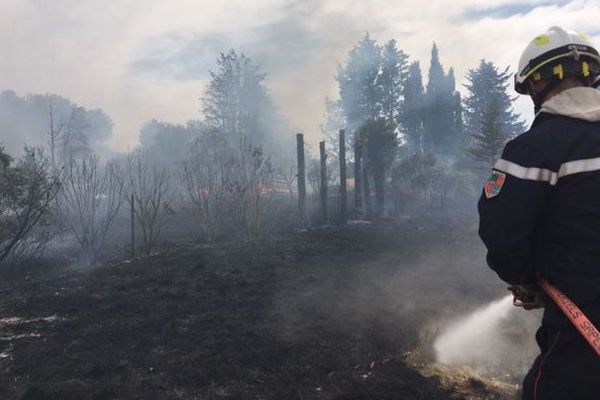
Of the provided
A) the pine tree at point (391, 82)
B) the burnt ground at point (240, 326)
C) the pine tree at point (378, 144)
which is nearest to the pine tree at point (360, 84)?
the pine tree at point (391, 82)

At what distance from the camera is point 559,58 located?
2.07 m

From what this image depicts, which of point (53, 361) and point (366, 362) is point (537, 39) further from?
point (53, 361)

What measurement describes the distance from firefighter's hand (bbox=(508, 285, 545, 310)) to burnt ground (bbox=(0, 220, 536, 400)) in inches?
99.1

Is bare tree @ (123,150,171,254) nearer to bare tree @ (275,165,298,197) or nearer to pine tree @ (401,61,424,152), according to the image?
bare tree @ (275,165,298,197)

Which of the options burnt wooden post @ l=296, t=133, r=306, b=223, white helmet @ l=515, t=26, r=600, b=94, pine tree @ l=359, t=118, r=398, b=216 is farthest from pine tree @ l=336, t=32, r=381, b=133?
white helmet @ l=515, t=26, r=600, b=94

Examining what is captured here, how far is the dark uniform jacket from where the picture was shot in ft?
5.90

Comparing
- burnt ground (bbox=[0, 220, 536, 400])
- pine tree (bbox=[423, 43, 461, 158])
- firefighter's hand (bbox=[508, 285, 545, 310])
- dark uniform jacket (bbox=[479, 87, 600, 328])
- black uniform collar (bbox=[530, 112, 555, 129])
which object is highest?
pine tree (bbox=[423, 43, 461, 158])

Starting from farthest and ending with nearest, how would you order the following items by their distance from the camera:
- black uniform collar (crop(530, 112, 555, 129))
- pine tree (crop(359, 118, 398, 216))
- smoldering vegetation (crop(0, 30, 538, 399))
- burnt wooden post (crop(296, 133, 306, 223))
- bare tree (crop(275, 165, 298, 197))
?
pine tree (crop(359, 118, 398, 216)) → bare tree (crop(275, 165, 298, 197)) → burnt wooden post (crop(296, 133, 306, 223)) → smoldering vegetation (crop(0, 30, 538, 399)) → black uniform collar (crop(530, 112, 555, 129))

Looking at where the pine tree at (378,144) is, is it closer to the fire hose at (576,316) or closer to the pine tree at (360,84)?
the pine tree at (360,84)

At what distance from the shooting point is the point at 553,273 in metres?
1.90

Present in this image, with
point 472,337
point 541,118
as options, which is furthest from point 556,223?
point 472,337

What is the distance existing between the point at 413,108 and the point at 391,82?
3028mm

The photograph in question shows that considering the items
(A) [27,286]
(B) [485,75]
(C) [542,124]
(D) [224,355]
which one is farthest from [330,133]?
(C) [542,124]

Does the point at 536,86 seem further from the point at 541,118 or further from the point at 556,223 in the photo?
the point at 556,223
